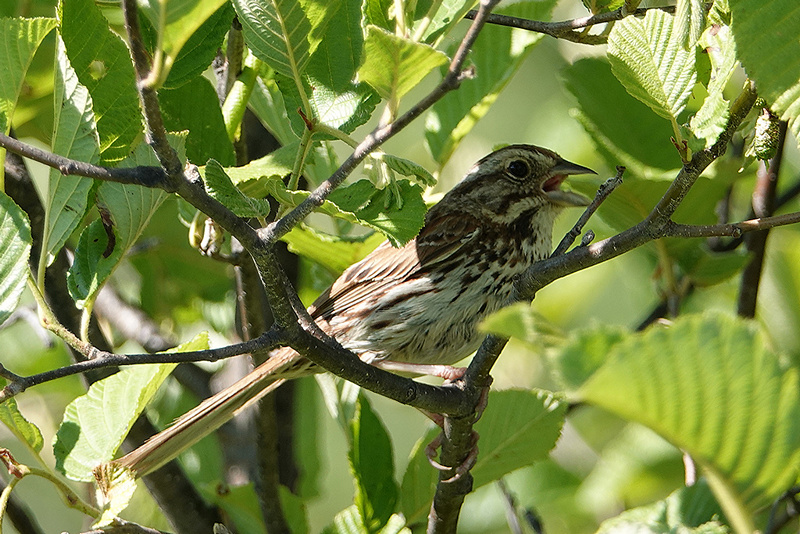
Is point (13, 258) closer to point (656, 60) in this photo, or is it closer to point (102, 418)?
point (102, 418)

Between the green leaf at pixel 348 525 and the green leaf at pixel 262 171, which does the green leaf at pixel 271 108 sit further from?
the green leaf at pixel 348 525

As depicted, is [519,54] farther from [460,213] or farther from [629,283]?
[629,283]

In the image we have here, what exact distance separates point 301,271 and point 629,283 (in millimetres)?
1533

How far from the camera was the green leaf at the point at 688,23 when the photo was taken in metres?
1.68

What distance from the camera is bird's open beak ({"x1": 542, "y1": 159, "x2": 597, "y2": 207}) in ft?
11.6

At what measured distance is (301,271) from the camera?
3867mm

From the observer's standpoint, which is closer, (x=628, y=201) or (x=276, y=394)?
(x=628, y=201)

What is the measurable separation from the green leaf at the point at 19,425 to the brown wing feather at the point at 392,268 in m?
1.47

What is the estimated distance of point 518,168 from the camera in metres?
3.74

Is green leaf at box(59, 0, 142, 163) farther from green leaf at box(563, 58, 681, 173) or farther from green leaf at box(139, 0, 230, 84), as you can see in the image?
green leaf at box(563, 58, 681, 173)

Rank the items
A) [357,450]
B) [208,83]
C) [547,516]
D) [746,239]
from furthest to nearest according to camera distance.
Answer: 1. [547,516]
2. [746,239]
3. [357,450]
4. [208,83]

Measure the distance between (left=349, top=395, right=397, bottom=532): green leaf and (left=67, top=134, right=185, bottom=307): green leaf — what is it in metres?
0.94

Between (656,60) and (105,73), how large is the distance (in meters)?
1.19

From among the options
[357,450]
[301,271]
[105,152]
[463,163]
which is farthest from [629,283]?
[105,152]
